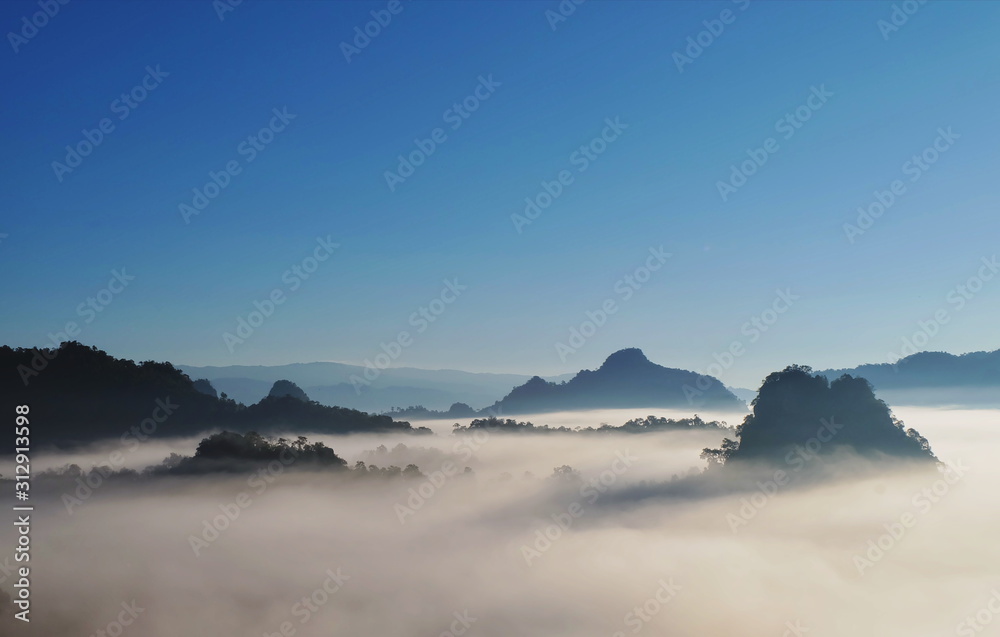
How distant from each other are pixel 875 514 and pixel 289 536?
7379 cm

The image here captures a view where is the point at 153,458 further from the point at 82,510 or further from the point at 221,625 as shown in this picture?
the point at 221,625

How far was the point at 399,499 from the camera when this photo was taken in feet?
267

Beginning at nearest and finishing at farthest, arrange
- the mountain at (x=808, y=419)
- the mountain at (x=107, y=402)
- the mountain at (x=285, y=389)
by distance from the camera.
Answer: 1. the mountain at (x=808, y=419)
2. the mountain at (x=107, y=402)
3. the mountain at (x=285, y=389)

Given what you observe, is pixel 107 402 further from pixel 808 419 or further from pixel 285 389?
pixel 808 419

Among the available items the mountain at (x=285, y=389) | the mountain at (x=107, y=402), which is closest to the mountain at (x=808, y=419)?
the mountain at (x=107, y=402)

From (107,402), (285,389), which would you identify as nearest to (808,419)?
(107,402)

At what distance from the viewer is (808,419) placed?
7419 cm

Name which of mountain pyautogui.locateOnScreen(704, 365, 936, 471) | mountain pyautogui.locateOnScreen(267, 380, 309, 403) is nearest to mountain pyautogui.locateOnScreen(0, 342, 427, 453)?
mountain pyautogui.locateOnScreen(267, 380, 309, 403)

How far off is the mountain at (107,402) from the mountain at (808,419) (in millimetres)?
75627

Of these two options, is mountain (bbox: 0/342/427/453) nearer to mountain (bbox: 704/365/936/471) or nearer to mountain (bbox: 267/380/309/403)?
mountain (bbox: 267/380/309/403)

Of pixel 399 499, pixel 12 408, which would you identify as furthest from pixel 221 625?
pixel 12 408

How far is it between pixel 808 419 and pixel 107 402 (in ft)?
313

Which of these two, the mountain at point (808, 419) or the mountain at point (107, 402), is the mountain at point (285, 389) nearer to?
the mountain at point (107, 402)

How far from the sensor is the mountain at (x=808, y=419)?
7350 centimetres
